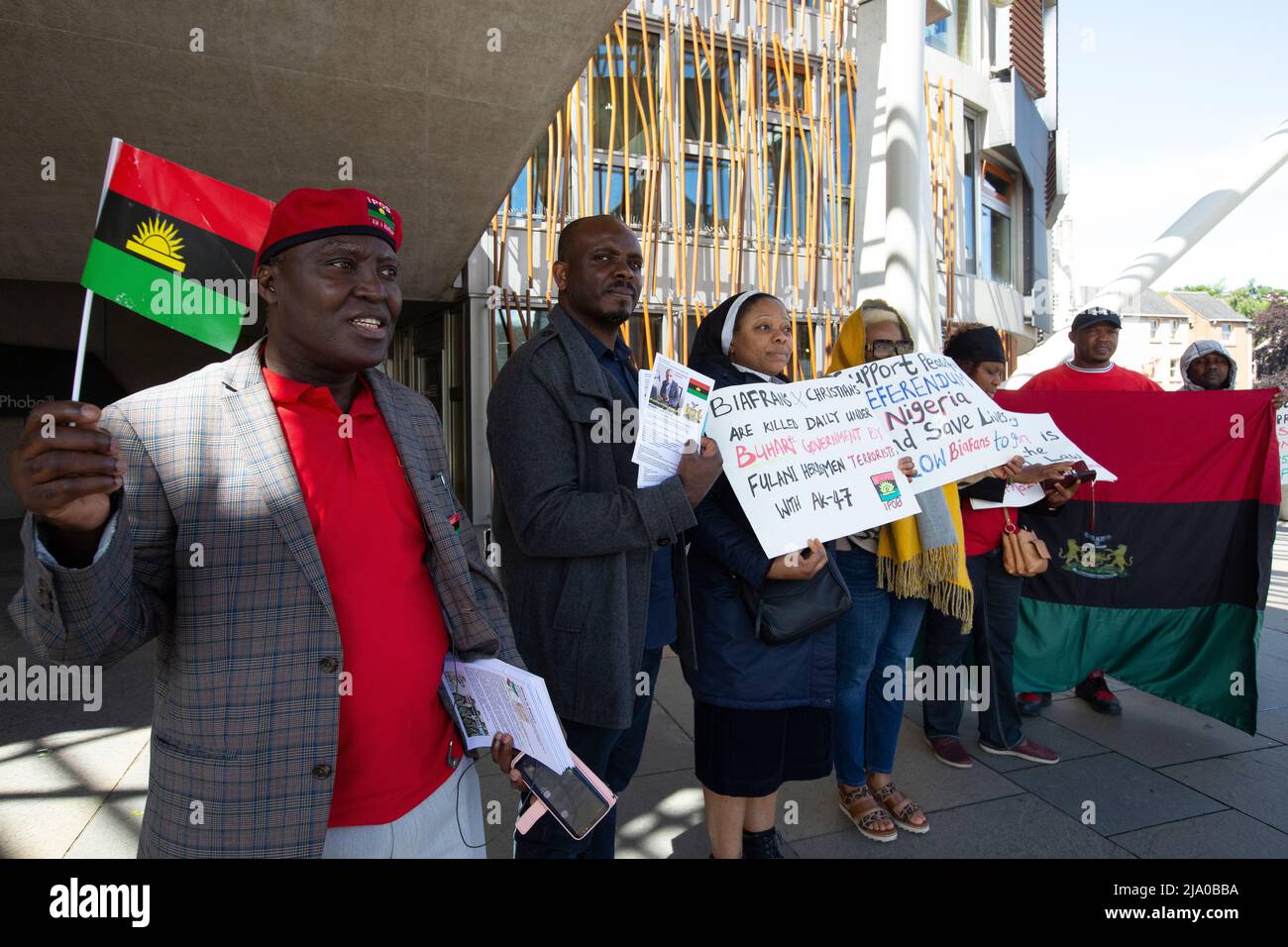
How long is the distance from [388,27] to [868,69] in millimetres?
3320

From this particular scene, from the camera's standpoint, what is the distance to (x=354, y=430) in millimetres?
1601

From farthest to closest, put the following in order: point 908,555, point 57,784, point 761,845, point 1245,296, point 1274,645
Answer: point 1245,296, point 1274,645, point 57,784, point 908,555, point 761,845

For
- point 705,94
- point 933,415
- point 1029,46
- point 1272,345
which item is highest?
point 1029,46

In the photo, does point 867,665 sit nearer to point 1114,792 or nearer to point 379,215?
point 1114,792

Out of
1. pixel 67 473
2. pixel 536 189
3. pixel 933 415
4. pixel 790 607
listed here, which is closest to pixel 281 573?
pixel 67 473

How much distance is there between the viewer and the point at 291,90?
5.21m

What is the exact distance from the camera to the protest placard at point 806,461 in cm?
256

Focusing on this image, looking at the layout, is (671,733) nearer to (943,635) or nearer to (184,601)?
(943,635)

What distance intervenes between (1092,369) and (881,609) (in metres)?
2.29

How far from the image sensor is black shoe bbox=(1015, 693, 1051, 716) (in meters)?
4.48

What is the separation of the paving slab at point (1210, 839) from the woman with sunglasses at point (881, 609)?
87cm

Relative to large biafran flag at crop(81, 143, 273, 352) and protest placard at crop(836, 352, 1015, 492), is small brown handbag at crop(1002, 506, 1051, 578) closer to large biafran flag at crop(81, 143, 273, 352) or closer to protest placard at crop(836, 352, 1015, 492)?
protest placard at crop(836, 352, 1015, 492)

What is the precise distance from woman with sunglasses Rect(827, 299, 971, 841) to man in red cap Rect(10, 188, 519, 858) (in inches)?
75.7
